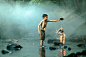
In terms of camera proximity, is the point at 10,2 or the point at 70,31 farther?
the point at 10,2

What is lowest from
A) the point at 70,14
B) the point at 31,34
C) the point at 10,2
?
the point at 31,34

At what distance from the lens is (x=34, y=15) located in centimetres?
1050

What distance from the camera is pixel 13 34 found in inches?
403

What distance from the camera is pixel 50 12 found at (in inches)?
412

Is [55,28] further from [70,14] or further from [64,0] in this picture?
[64,0]

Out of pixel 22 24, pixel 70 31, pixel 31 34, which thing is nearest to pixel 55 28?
pixel 70 31

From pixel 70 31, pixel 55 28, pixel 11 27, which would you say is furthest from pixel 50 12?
pixel 11 27

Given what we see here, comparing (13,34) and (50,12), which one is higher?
(50,12)

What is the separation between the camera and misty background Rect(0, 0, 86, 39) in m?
10.2

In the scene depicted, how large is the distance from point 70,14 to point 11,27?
4387mm

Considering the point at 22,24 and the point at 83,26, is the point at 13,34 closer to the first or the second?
the point at 22,24

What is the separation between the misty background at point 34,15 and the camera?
1023cm

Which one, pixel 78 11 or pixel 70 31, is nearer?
pixel 70 31

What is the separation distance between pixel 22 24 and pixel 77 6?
4.28 metres
